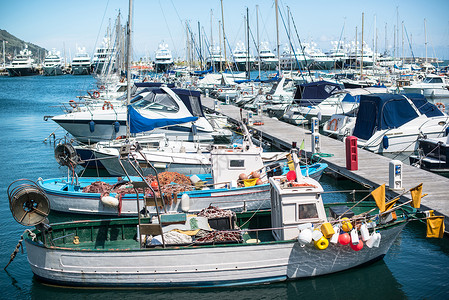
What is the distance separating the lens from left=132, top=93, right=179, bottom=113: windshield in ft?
83.0

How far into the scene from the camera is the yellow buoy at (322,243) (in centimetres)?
1064

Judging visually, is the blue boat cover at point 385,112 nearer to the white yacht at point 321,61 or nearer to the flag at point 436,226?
the flag at point 436,226

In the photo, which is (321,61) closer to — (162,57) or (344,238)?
(162,57)

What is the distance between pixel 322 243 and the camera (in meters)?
10.7

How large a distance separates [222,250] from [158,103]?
51.5ft

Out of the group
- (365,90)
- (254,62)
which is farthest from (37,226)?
(254,62)

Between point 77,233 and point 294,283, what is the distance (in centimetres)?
572

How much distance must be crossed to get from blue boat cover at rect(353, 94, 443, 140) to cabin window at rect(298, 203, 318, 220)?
14.3 meters

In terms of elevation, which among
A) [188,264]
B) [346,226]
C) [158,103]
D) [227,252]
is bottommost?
[188,264]

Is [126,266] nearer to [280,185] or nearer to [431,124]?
[280,185]

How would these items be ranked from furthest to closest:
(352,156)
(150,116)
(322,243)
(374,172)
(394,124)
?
(150,116) < (394,124) < (352,156) < (374,172) < (322,243)

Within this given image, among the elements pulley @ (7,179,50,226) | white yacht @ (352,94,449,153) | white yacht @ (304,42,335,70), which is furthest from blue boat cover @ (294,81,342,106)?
white yacht @ (304,42,335,70)

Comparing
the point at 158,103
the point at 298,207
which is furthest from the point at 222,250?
the point at 158,103

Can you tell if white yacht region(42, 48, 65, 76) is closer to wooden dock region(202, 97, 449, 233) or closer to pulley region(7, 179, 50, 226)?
wooden dock region(202, 97, 449, 233)
